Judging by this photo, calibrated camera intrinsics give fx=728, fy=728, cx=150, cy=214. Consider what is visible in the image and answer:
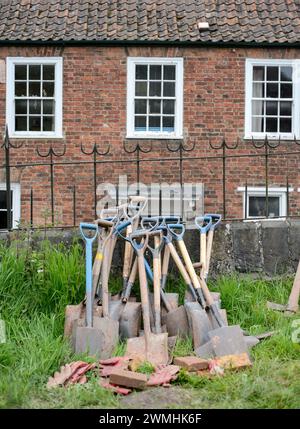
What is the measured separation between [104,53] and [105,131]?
1525 millimetres

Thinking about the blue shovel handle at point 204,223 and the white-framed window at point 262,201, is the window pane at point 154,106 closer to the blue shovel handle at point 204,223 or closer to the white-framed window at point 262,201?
the white-framed window at point 262,201

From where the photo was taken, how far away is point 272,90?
14734mm

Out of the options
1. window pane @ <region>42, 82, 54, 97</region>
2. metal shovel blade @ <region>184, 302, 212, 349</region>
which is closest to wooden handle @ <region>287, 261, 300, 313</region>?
metal shovel blade @ <region>184, 302, 212, 349</region>

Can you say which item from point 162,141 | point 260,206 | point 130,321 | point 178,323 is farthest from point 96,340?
point 260,206

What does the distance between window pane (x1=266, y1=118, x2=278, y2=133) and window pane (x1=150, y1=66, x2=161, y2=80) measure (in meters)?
2.38

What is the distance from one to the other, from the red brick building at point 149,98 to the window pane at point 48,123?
0.02 meters

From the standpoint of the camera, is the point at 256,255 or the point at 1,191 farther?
the point at 1,191

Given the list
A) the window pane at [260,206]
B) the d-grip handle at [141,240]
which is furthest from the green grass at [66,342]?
the window pane at [260,206]

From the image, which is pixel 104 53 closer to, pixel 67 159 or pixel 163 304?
pixel 67 159

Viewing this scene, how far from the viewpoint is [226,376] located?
4.99m

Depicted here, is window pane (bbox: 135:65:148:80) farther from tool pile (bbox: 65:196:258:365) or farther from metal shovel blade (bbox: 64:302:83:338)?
metal shovel blade (bbox: 64:302:83:338)

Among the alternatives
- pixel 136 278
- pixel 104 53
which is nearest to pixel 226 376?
pixel 136 278

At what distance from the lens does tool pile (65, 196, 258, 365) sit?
214 inches

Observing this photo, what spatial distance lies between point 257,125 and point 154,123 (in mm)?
2084
